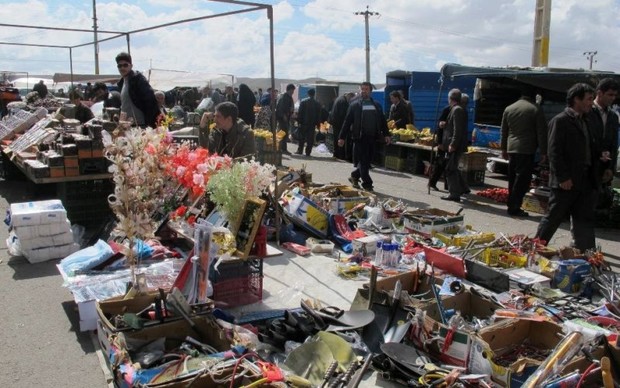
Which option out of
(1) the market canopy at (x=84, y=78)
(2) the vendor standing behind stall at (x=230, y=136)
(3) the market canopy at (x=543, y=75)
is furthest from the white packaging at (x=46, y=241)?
(1) the market canopy at (x=84, y=78)

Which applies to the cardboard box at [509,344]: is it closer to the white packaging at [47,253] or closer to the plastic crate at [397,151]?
the white packaging at [47,253]

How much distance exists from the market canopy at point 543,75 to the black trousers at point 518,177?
80.0 inches

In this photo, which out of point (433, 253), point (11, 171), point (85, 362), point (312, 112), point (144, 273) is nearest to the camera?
point (85, 362)

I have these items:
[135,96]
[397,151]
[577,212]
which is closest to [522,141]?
[577,212]

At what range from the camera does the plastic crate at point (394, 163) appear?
43.9 ft

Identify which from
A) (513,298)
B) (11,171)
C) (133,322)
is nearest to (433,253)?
(513,298)

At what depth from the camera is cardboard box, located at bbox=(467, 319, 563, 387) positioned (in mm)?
3352

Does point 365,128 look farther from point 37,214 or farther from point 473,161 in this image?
point 37,214

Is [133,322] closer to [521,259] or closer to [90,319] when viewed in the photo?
[90,319]

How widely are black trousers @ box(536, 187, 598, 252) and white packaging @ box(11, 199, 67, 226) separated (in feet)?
17.9

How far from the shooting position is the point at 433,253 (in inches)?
219

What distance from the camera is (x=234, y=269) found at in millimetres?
4789

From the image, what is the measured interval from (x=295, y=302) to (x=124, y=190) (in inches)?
73.1

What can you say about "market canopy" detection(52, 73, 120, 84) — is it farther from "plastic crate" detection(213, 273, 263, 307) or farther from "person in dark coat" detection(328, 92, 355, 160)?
"plastic crate" detection(213, 273, 263, 307)
